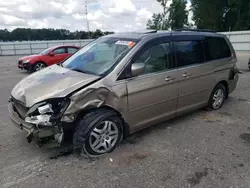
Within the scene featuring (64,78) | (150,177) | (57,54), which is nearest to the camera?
(150,177)

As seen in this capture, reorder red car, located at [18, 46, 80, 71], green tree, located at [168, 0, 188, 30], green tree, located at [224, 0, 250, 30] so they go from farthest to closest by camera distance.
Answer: green tree, located at [168, 0, 188, 30] → green tree, located at [224, 0, 250, 30] → red car, located at [18, 46, 80, 71]

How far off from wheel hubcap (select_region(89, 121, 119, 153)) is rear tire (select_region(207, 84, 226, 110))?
2.54 metres

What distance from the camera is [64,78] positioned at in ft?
10.4

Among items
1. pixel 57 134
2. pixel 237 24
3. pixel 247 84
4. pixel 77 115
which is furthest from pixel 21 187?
pixel 237 24

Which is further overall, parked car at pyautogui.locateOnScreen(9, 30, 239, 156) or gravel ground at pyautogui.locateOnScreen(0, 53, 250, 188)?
parked car at pyautogui.locateOnScreen(9, 30, 239, 156)

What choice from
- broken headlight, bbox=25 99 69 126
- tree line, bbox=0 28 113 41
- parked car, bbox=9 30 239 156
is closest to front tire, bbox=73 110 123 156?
parked car, bbox=9 30 239 156

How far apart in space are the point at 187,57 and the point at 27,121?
2869 mm

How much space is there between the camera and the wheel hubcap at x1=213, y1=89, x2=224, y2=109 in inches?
190

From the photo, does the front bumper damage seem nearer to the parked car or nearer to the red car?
the parked car

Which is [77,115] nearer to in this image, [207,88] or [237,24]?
[207,88]

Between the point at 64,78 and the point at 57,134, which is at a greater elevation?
the point at 64,78

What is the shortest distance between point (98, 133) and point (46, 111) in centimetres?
75

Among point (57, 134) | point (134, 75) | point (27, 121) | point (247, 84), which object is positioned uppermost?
point (134, 75)

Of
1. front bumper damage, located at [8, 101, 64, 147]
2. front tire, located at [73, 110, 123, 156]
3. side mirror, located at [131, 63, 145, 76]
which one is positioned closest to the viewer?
front bumper damage, located at [8, 101, 64, 147]
